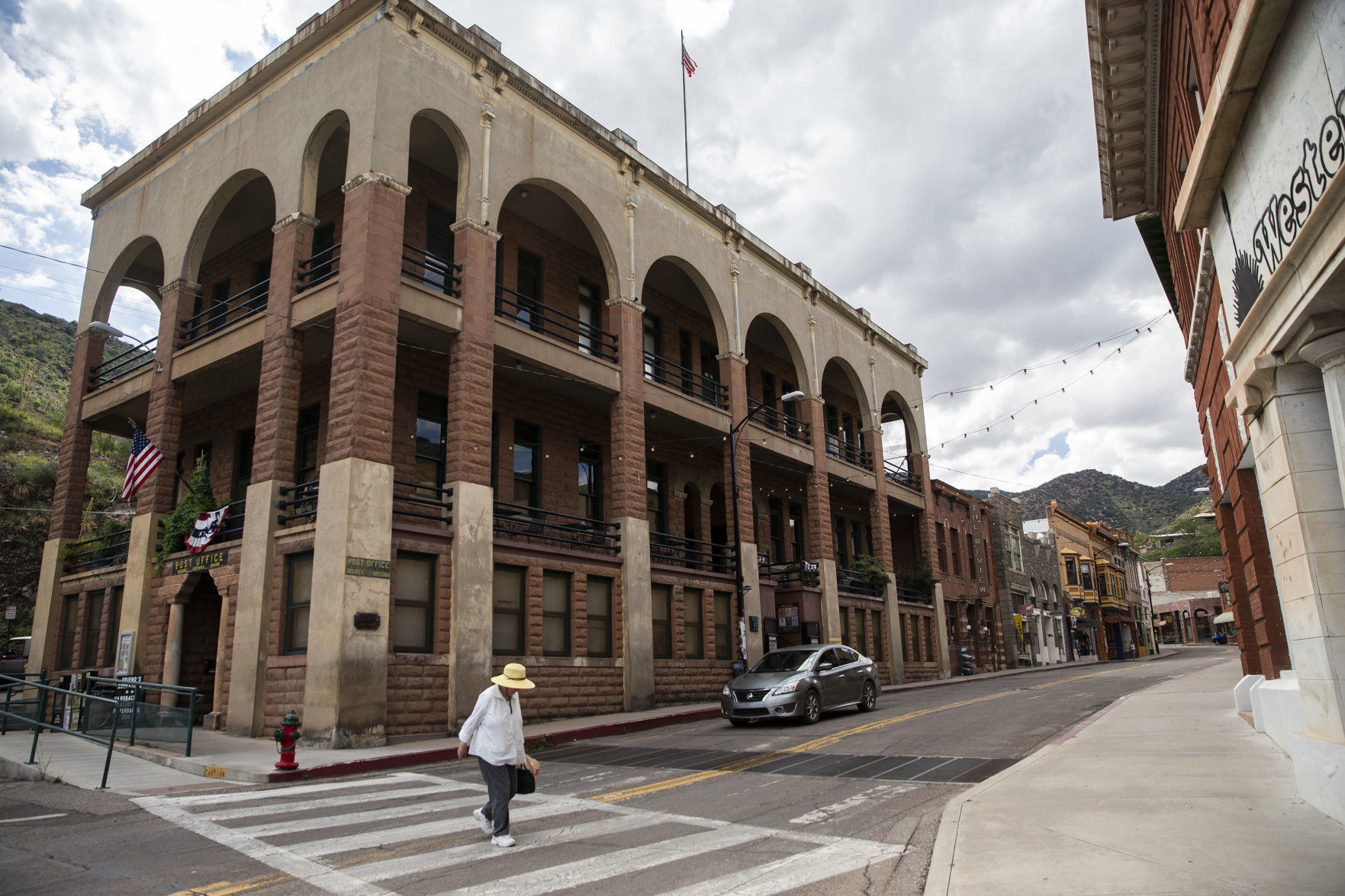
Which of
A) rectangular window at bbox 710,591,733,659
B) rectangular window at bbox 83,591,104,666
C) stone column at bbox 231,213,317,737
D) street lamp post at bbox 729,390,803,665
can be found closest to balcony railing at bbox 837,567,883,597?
rectangular window at bbox 710,591,733,659

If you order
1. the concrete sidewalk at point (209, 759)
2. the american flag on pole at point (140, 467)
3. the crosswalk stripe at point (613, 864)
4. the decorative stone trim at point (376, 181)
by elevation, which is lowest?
the crosswalk stripe at point (613, 864)

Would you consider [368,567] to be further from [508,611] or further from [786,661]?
[786,661]

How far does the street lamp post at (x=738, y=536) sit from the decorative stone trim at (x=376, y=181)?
436 inches

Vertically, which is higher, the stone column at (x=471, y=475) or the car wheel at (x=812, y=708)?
the stone column at (x=471, y=475)

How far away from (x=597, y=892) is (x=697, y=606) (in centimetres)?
1929

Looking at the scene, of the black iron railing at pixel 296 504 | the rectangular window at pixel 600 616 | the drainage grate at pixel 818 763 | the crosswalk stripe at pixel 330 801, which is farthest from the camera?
the rectangular window at pixel 600 616

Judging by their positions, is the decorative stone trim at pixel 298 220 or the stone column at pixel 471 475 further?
the decorative stone trim at pixel 298 220

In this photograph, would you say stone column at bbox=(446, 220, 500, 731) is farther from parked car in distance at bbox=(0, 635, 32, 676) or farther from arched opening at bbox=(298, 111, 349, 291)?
parked car in distance at bbox=(0, 635, 32, 676)

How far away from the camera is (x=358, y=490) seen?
631 inches

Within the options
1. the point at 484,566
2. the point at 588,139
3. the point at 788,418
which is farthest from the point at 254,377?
the point at 788,418

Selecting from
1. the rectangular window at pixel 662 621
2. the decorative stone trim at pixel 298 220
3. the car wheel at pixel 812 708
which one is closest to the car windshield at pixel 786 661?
the car wheel at pixel 812 708

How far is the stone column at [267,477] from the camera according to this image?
54.3ft

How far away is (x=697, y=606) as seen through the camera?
25109 millimetres

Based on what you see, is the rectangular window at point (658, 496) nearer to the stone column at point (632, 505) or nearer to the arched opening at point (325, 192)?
the stone column at point (632, 505)
